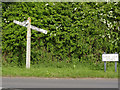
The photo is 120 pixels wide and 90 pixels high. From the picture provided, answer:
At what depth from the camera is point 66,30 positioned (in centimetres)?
1285

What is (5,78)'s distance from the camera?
30.9 feet

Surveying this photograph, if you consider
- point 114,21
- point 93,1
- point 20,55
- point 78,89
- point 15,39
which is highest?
point 93,1

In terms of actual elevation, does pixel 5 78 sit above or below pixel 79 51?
below

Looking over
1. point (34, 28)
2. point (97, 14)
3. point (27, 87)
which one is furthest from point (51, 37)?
point (27, 87)

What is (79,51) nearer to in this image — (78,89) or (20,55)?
(20,55)

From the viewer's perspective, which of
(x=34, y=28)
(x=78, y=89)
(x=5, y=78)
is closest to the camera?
(x=78, y=89)

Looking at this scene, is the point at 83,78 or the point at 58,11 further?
the point at 58,11

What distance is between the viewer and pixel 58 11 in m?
12.9

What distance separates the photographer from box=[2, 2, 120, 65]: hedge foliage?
1273 centimetres

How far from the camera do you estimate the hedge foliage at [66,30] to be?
12734 mm

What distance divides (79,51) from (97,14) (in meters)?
2.32

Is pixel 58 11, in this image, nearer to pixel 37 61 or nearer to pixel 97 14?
pixel 97 14

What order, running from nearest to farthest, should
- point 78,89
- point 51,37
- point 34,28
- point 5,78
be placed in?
1. point 78,89
2. point 5,78
3. point 34,28
4. point 51,37

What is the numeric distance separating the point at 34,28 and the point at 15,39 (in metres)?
1.59
